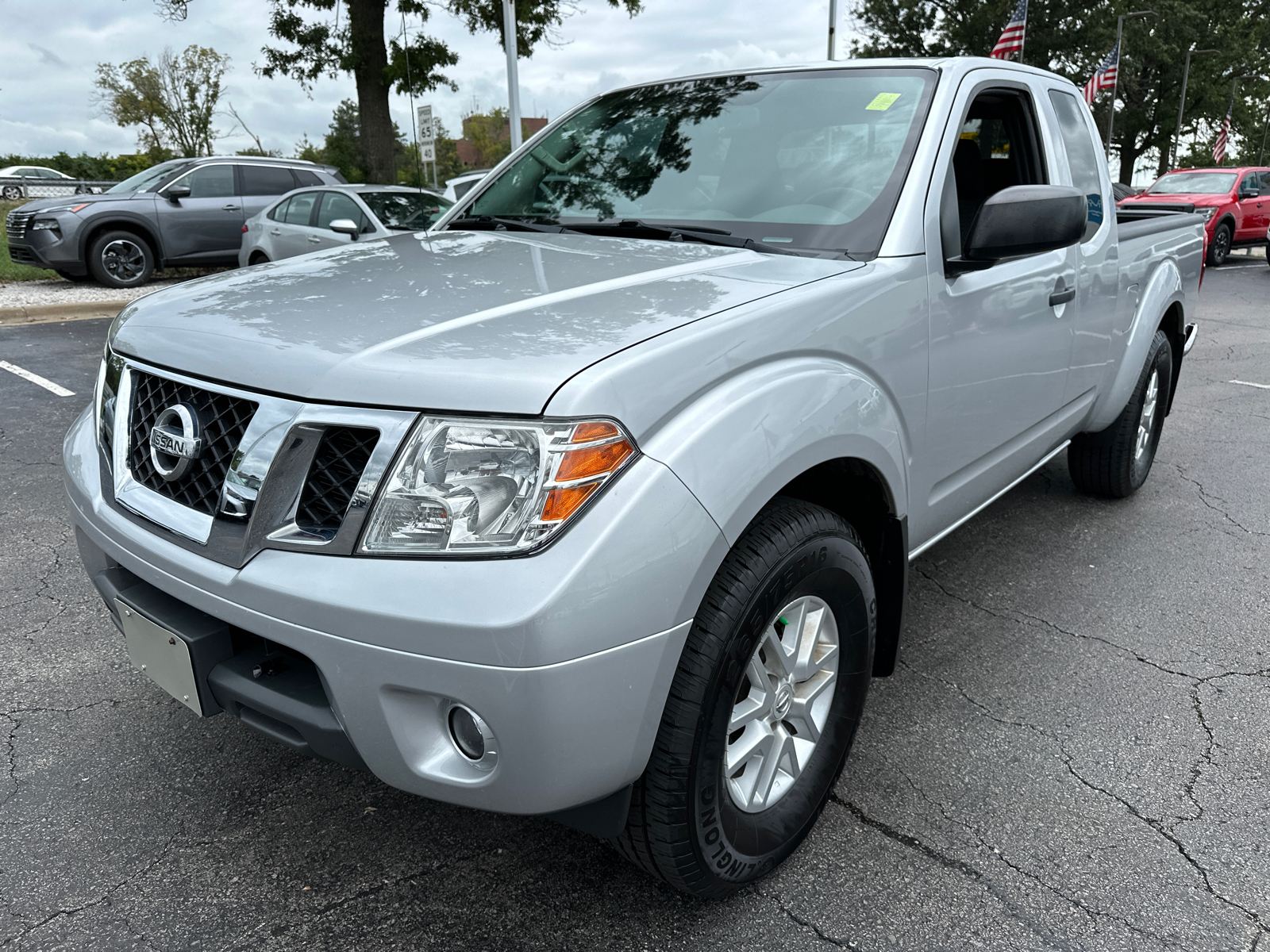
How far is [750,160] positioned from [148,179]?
41.3 feet

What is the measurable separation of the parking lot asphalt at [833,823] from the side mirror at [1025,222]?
1318mm

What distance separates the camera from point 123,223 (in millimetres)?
12125

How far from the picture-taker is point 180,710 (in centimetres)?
277

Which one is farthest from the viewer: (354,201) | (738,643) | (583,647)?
(354,201)

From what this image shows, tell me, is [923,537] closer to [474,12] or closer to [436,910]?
[436,910]

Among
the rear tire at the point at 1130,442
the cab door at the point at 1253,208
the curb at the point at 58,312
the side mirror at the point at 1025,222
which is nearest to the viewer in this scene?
the side mirror at the point at 1025,222

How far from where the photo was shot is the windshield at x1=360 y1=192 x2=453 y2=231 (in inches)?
407

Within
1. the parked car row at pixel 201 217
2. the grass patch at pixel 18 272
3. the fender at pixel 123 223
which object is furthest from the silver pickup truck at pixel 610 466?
the grass patch at pixel 18 272

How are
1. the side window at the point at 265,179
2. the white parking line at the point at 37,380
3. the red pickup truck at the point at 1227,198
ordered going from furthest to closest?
the red pickup truck at the point at 1227,198, the side window at the point at 265,179, the white parking line at the point at 37,380

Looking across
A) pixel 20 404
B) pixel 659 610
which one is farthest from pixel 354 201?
pixel 659 610

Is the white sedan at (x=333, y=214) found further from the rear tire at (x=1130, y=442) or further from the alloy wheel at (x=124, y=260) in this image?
the rear tire at (x=1130, y=442)

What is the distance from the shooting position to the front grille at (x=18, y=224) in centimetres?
1188

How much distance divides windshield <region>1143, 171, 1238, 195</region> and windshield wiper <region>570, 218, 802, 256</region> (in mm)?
18345

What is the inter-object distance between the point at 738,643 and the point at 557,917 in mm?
746
